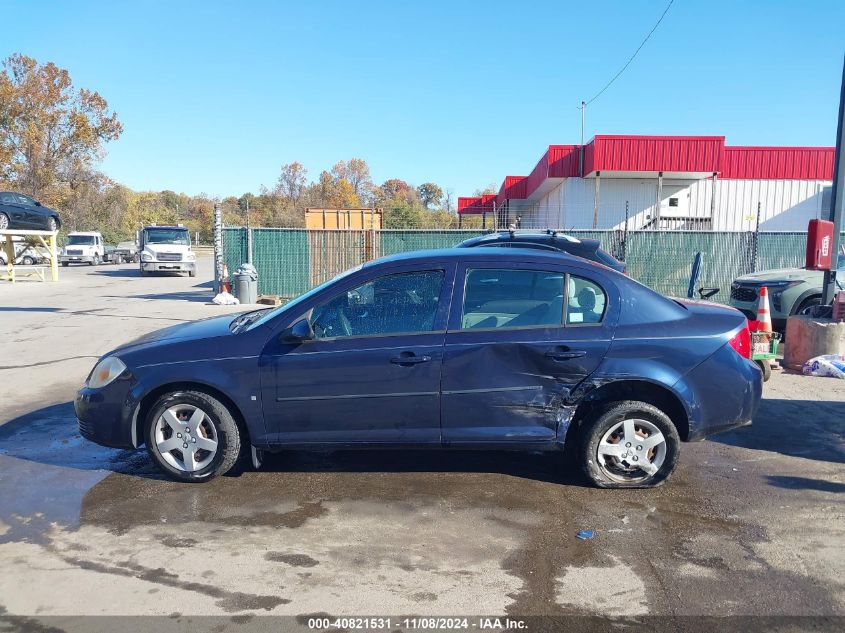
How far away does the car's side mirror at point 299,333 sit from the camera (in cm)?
454

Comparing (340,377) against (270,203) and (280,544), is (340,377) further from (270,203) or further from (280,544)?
(270,203)

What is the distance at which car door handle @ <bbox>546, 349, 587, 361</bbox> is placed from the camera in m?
4.51

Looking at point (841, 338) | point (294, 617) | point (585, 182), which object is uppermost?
point (585, 182)

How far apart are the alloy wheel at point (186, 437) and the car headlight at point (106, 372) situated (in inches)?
17.9

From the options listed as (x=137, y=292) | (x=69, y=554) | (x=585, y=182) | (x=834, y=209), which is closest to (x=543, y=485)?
(x=69, y=554)

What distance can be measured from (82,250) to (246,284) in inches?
1163

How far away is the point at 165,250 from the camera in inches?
1126

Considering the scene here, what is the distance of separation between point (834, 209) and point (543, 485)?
21.1 feet

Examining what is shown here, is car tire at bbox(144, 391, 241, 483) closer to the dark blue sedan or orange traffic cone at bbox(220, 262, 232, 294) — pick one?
the dark blue sedan

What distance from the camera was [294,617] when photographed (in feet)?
10.3

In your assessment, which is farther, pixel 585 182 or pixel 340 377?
pixel 585 182

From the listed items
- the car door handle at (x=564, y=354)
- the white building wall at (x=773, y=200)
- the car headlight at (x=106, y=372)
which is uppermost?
the white building wall at (x=773, y=200)

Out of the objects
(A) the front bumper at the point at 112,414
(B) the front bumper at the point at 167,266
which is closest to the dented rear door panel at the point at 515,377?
(A) the front bumper at the point at 112,414

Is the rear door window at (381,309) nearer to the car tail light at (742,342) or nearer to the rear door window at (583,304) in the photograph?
the rear door window at (583,304)
